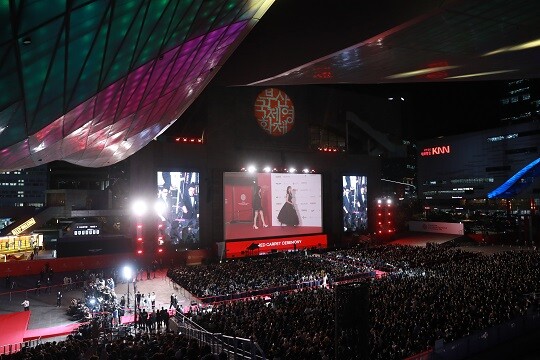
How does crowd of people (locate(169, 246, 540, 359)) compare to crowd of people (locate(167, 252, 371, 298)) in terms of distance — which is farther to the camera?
crowd of people (locate(167, 252, 371, 298))

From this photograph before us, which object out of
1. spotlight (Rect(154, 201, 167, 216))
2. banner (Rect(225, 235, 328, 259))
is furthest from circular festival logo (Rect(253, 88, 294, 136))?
spotlight (Rect(154, 201, 167, 216))

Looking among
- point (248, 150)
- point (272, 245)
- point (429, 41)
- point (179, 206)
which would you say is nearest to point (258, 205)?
point (272, 245)

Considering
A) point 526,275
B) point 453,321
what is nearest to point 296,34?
point 453,321

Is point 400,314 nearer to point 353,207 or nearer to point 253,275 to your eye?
point 253,275

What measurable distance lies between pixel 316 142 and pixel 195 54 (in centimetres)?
3387

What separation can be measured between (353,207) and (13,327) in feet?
127

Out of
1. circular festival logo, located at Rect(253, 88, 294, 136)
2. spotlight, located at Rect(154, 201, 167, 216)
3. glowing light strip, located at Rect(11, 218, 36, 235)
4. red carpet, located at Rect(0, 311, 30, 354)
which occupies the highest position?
circular festival logo, located at Rect(253, 88, 294, 136)

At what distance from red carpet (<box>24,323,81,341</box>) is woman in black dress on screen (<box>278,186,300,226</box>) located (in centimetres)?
2639

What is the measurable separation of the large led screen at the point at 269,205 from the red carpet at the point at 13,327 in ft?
70.4

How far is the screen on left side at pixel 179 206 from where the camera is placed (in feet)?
117

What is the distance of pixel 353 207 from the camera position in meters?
49.0

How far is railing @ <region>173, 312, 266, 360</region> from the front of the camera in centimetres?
1070

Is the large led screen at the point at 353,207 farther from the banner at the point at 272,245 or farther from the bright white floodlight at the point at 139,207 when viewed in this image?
the bright white floodlight at the point at 139,207

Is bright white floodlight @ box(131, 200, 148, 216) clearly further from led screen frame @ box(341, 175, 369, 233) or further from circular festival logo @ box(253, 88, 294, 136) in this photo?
led screen frame @ box(341, 175, 369, 233)
